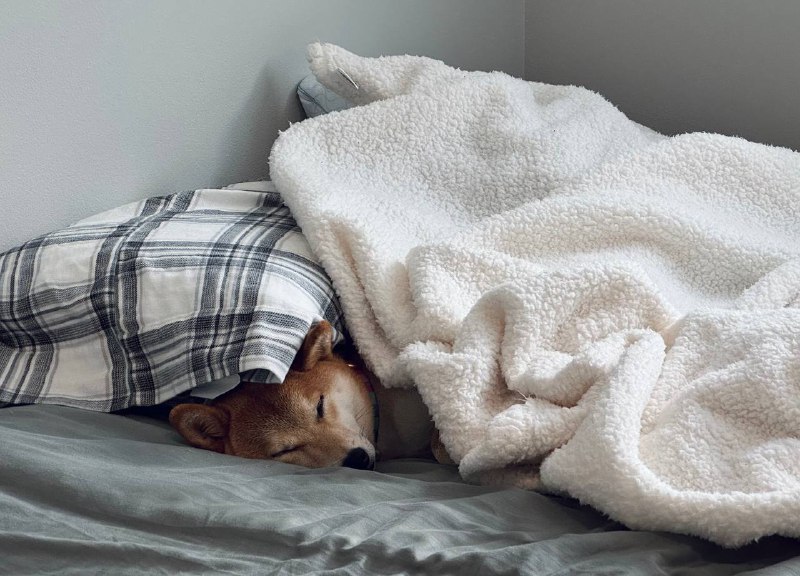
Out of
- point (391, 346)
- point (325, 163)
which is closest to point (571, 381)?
point (391, 346)

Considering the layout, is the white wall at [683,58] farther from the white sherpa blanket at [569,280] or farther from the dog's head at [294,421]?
the dog's head at [294,421]

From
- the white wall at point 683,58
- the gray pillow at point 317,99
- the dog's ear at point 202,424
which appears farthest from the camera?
the white wall at point 683,58

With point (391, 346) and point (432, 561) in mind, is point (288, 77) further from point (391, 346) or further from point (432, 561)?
point (432, 561)

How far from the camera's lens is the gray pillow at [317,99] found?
1.67 meters

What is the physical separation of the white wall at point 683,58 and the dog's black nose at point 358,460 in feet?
3.76

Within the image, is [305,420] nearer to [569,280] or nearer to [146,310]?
[146,310]

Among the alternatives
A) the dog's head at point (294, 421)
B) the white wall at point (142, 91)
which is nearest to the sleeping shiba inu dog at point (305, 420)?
the dog's head at point (294, 421)

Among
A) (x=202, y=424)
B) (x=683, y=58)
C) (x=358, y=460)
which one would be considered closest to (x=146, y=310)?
(x=202, y=424)

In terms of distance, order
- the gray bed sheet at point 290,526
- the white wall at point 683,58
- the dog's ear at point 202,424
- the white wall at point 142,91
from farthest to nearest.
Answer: the white wall at point 683,58 < the white wall at point 142,91 < the dog's ear at point 202,424 < the gray bed sheet at point 290,526

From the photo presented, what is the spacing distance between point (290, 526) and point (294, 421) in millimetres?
311

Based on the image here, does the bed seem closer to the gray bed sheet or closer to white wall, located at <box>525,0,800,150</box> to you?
the gray bed sheet

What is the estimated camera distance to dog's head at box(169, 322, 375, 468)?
117cm

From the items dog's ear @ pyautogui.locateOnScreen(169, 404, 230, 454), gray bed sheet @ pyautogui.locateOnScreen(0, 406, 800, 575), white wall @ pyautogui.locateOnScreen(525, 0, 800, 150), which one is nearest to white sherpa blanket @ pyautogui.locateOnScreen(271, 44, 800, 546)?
gray bed sheet @ pyautogui.locateOnScreen(0, 406, 800, 575)

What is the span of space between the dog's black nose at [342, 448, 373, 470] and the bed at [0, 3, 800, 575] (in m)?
0.03
